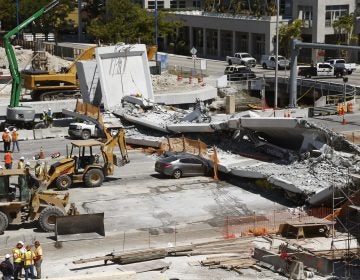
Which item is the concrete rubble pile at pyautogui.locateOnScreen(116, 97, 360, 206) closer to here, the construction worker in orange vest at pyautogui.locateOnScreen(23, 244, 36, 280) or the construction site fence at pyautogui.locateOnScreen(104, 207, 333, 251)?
the construction site fence at pyautogui.locateOnScreen(104, 207, 333, 251)

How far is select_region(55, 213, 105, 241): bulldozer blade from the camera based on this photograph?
29.7 metres

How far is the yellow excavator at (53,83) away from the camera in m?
60.0

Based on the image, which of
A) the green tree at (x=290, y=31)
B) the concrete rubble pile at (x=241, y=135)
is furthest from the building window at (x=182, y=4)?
the concrete rubble pile at (x=241, y=135)

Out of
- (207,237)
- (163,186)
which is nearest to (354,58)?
(163,186)

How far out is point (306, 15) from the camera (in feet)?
295

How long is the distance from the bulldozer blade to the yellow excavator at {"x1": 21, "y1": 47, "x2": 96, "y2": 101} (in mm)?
30776

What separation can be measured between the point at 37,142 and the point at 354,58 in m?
49.0

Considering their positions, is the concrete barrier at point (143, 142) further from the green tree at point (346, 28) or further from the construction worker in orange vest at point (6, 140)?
the green tree at point (346, 28)

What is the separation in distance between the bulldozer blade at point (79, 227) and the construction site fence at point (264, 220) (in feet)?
15.2

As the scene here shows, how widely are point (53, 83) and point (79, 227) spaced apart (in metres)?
32.7

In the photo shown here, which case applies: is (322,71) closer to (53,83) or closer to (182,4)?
(53,83)

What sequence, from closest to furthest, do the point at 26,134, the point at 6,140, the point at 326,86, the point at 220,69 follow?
the point at 6,140 → the point at 26,134 → the point at 326,86 → the point at 220,69

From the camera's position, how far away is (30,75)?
196 ft

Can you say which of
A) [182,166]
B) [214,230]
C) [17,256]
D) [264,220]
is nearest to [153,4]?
[182,166]
